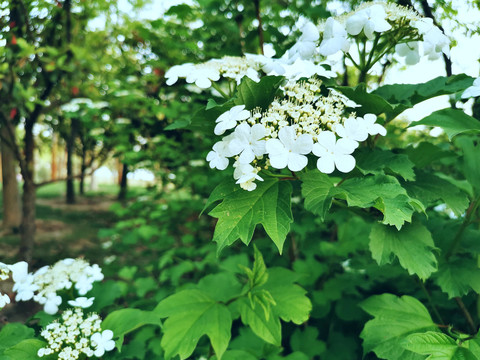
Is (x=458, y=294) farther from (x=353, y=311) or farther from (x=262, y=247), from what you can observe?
(x=262, y=247)

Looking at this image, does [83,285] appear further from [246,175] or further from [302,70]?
[302,70]

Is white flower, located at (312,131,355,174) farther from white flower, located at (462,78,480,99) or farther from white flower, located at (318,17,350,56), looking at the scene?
white flower, located at (462,78,480,99)

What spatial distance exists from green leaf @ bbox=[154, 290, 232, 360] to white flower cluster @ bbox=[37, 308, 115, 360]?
0.84 ft

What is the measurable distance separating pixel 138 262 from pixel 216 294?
365 cm

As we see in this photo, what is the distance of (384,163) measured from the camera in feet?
4.46

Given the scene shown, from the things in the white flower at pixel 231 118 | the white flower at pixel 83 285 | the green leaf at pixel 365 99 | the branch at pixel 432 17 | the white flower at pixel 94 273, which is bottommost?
the white flower at pixel 83 285

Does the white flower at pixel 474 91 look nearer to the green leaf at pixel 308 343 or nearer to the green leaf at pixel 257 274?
the green leaf at pixel 257 274

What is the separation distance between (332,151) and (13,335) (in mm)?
1482

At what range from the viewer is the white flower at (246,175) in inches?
43.8

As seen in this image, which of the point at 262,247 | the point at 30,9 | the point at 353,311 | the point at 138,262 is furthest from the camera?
the point at 138,262

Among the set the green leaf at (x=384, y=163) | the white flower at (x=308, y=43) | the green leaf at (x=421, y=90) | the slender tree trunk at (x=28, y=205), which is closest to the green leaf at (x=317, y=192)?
the green leaf at (x=384, y=163)

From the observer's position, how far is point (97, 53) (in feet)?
18.9

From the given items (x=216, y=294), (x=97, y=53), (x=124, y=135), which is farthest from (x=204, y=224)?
(x=97, y=53)

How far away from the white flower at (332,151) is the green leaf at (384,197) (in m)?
0.09
